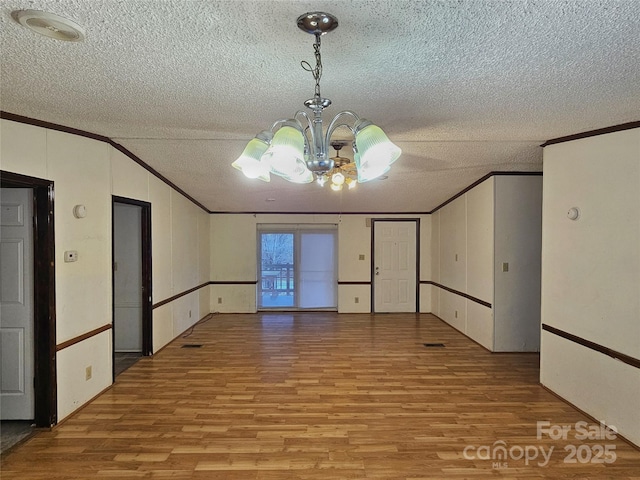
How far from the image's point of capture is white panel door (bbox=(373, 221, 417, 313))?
23.5ft

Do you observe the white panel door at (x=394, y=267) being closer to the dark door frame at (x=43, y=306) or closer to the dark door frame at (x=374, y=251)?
the dark door frame at (x=374, y=251)

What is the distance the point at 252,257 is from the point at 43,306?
4414 millimetres

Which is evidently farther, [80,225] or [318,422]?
[80,225]

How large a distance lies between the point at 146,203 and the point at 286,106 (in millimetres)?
2645

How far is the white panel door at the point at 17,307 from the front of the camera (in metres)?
2.84

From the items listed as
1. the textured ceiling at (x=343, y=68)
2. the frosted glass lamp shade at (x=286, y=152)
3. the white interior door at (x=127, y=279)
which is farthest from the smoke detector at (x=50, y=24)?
the white interior door at (x=127, y=279)

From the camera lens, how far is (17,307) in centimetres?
286

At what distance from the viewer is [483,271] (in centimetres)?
486

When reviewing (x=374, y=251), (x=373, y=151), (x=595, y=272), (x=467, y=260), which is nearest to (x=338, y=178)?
(x=373, y=151)

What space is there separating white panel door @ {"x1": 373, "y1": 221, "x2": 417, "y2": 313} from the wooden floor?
2.44 metres

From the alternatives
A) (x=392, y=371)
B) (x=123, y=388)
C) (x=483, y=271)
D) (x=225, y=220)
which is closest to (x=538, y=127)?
(x=483, y=271)

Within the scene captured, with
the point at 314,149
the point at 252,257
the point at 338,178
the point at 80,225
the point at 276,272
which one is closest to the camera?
the point at 314,149

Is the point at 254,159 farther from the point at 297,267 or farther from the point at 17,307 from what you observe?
the point at 297,267

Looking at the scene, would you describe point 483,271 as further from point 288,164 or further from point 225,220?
point 225,220
